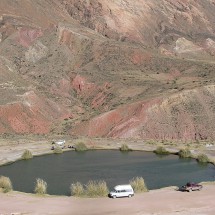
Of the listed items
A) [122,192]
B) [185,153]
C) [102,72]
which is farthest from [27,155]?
[102,72]

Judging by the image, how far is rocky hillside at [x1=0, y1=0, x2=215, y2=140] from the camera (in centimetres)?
11612

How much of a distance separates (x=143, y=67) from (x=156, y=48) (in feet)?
105

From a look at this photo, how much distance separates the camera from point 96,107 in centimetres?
13188

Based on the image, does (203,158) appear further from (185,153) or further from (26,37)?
(26,37)

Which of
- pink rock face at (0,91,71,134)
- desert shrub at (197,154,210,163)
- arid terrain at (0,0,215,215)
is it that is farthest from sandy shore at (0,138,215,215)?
pink rock face at (0,91,71,134)

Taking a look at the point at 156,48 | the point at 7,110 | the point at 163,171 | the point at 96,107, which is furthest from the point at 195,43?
the point at 163,171

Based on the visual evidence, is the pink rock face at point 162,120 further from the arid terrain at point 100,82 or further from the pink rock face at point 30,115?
the pink rock face at point 30,115

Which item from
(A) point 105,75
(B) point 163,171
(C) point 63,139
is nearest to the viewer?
(B) point 163,171

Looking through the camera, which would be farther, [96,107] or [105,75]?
[105,75]

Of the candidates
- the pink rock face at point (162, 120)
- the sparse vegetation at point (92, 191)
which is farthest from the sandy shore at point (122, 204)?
the pink rock face at point (162, 120)

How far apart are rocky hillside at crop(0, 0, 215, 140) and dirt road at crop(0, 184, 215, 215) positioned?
54097 mm

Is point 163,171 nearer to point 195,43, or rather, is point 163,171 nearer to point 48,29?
point 48,29

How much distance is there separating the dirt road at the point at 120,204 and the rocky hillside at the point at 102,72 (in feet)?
177

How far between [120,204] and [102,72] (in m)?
92.9
